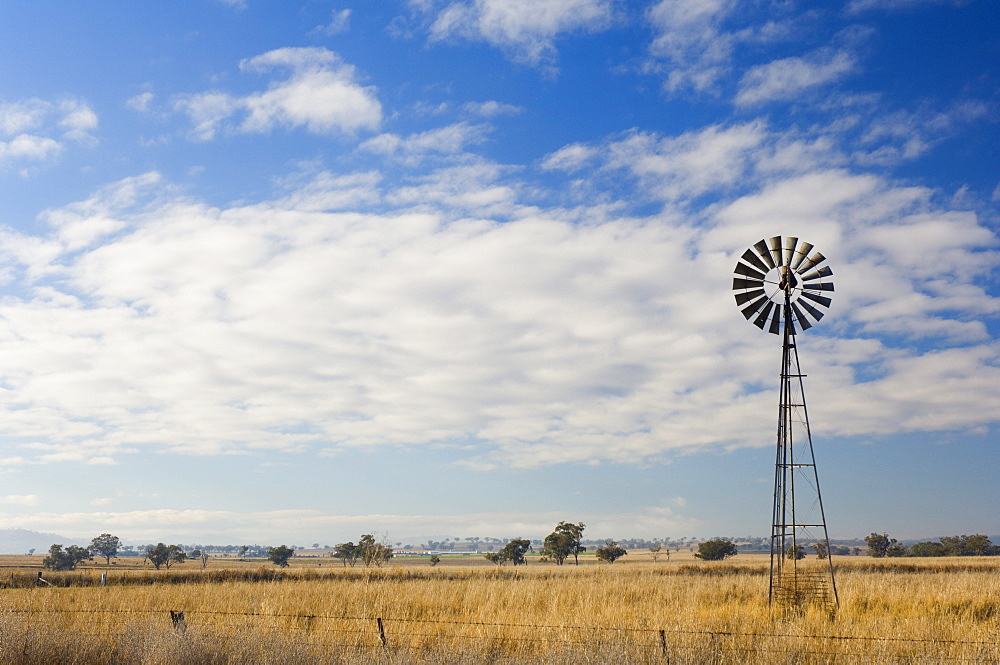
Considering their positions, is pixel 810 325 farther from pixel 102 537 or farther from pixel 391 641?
pixel 102 537

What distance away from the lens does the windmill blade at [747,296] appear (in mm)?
22406

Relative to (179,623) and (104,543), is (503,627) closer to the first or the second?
(179,623)

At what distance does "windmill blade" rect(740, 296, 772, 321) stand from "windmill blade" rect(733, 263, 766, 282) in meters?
0.65

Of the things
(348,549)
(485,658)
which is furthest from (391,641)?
(348,549)

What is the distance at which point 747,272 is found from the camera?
22.5m

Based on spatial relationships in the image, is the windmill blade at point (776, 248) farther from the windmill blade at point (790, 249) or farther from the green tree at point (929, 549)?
the green tree at point (929, 549)

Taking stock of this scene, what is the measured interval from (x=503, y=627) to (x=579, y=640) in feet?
9.98

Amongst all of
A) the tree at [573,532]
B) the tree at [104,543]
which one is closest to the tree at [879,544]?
the tree at [573,532]

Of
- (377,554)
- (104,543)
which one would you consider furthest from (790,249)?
(104,543)

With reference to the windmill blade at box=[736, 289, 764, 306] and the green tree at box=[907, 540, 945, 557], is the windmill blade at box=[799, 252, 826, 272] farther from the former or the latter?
the green tree at box=[907, 540, 945, 557]

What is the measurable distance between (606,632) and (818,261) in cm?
1305

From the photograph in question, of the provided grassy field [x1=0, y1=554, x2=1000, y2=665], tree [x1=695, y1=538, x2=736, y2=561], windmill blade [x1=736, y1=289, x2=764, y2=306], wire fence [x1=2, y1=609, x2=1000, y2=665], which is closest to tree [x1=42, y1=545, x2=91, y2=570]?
grassy field [x1=0, y1=554, x2=1000, y2=665]

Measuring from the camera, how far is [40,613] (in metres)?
18.7

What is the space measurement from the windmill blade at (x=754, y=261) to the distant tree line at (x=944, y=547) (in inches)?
4590
